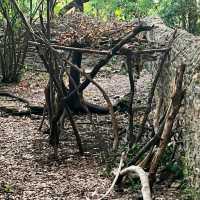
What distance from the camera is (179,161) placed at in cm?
604

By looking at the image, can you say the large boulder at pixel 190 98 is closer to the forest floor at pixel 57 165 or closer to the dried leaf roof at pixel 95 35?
the forest floor at pixel 57 165

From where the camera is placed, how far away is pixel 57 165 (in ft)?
23.3

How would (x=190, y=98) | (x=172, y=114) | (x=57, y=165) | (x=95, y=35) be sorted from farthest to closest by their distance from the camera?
(x=95, y=35) → (x=57, y=165) → (x=172, y=114) → (x=190, y=98)

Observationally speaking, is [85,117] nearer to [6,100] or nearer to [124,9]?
[6,100]

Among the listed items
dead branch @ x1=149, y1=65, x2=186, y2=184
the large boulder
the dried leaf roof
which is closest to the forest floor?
dead branch @ x1=149, y1=65, x2=186, y2=184

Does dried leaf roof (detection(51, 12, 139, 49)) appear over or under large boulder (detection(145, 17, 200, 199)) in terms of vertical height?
over

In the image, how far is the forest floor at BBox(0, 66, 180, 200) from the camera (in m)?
5.85

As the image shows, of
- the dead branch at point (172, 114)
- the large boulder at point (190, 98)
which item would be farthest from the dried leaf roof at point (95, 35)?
the dead branch at point (172, 114)

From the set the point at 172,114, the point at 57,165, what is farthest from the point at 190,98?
the point at 57,165

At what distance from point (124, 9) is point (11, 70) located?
4943mm

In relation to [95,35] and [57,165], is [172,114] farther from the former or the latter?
[95,35]

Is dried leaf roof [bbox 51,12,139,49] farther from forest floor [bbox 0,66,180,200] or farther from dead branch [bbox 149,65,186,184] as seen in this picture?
dead branch [bbox 149,65,186,184]

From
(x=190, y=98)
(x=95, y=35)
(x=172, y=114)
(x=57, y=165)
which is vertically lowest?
(x=57, y=165)

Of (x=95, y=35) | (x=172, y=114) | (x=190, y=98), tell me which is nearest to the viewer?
(x=190, y=98)
